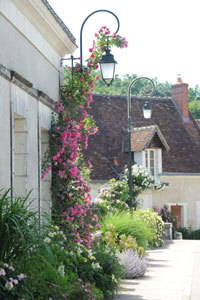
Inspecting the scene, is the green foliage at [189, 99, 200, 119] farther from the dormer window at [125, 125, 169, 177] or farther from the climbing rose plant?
the climbing rose plant

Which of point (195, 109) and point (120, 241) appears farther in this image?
point (195, 109)

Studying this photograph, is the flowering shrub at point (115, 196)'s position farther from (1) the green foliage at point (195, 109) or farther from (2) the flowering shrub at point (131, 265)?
(1) the green foliage at point (195, 109)

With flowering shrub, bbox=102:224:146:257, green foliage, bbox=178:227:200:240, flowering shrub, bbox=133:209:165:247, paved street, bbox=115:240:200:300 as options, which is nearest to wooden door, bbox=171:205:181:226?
green foliage, bbox=178:227:200:240

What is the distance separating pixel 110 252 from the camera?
951cm

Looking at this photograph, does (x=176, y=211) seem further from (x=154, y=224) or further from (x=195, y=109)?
(x=195, y=109)

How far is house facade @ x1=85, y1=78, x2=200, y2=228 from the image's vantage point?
27.8 metres

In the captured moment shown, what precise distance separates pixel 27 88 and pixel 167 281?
14.5 ft

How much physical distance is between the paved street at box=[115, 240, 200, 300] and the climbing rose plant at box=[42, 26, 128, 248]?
123 centimetres

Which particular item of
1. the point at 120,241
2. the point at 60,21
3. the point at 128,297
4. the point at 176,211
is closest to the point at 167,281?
the point at 120,241

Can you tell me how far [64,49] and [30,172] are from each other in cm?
327

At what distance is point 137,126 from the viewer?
103ft

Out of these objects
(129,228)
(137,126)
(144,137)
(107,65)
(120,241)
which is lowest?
(120,241)

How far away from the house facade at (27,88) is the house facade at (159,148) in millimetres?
15941

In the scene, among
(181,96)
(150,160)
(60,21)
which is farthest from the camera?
(181,96)
